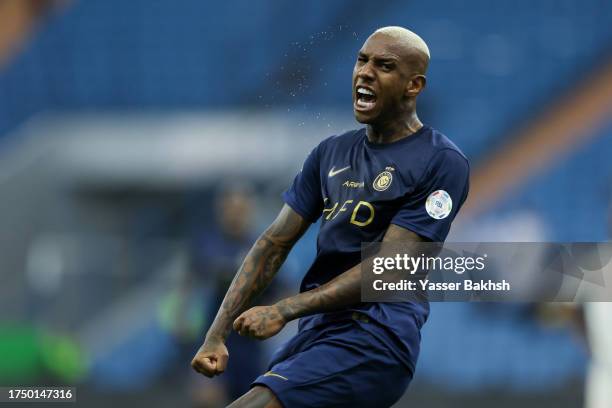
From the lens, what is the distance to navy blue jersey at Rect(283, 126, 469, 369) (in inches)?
194

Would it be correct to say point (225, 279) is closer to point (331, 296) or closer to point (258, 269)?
point (258, 269)

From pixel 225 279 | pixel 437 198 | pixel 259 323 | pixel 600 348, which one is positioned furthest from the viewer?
pixel 225 279

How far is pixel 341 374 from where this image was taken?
4.84 meters

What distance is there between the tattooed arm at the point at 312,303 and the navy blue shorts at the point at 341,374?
17cm

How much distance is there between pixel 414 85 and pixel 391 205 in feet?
1.71

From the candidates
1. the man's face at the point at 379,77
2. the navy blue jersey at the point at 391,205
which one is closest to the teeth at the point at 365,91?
the man's face at the point at 379,77

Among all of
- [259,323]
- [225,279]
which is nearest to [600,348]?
[225,279]

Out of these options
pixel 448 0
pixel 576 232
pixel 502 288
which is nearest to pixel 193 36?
pixel 448 0

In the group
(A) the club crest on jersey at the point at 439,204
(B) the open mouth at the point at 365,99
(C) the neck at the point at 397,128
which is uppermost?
(B) the open mouth at the point at 365,99

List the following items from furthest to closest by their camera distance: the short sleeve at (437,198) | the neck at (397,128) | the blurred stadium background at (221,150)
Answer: the blurred stadium background at (221,150) < the neck at (397,128) < the short sleeve at (437,198)

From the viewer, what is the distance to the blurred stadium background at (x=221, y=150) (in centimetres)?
1256

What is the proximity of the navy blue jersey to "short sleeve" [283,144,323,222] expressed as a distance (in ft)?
0.39

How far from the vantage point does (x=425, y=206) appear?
4934 millimetres

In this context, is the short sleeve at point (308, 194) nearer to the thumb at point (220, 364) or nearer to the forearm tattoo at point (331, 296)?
the forearm tattoo at point (331, 296)
